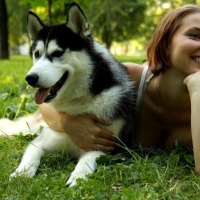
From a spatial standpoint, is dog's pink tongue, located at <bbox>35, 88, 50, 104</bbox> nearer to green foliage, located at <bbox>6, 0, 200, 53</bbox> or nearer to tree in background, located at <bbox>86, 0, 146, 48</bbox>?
green foliage, located at <bbox>6, 0, 200, 53</bbox>

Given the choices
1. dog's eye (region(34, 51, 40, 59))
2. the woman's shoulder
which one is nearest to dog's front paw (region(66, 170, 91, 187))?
dog's eye (region(34, 51, 40, 59))

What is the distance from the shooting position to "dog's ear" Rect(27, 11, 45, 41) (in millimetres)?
3318

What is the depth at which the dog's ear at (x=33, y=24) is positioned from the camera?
10.9ft

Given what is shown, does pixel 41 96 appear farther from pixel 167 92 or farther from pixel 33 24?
pixel 167 92

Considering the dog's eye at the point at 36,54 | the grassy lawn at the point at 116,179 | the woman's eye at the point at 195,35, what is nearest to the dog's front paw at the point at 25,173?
the grassy lawn at the point at 116,179

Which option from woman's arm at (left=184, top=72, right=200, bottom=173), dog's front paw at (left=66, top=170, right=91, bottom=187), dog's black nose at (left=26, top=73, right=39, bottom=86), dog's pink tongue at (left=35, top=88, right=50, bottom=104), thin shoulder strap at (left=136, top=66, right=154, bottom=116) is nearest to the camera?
dog's front paw at (left=66, top=170, right=91, bottom=187)

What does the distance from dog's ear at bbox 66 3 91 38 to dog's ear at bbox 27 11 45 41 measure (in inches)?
Result: 9.9

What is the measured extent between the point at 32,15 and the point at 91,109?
88 cm

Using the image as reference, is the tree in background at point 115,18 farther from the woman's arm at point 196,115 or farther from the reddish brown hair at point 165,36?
the woman's arm at point 196,115

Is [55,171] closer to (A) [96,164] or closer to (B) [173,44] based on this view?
(A) [96,164]

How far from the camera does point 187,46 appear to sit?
9.89 feet

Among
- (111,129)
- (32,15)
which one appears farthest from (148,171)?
(32,15)

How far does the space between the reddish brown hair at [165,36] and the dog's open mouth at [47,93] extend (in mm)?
821

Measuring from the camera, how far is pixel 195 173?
2662 millimetres
